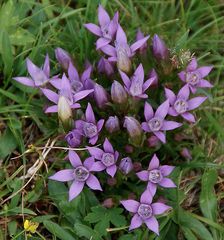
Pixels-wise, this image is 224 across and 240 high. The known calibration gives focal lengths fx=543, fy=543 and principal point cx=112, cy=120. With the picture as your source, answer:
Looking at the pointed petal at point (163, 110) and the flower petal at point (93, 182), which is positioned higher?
the pointed petal at point (163, 110)

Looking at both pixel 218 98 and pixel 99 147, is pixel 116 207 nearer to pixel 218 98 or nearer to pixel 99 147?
pixel 99 147

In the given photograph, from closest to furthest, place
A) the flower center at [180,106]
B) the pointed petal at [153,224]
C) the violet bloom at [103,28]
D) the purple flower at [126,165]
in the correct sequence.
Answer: the pointed petal at [153,224] → the purple flower at [126,165] → the flower center at [180,106] → the violet bloom at [103,28]

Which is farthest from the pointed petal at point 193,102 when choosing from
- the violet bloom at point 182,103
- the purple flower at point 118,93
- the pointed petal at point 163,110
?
the purple flower at point 118,93

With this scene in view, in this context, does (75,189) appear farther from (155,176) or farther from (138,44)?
(138,44)

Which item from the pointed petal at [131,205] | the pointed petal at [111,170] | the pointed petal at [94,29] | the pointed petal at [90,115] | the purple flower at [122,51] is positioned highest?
the pointed petal at [94,29]

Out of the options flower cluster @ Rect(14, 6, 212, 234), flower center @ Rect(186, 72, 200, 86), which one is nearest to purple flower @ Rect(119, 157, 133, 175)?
flower cluster @ Rect(14, 6, 212, 234)

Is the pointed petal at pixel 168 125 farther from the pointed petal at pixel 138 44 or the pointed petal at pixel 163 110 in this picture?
the pointed petal at pixel 138 44

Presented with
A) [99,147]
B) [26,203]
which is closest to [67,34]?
[99,147]

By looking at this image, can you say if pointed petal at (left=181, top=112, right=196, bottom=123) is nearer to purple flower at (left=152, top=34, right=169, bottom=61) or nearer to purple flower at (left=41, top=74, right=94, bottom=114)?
purple flower at (left=152, top=34, right=169, bottom=61)
